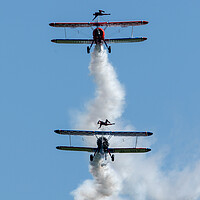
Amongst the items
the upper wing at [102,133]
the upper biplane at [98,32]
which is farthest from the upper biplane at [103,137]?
the upper biplane at [98,32]

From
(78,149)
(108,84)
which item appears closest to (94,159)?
(78,149)

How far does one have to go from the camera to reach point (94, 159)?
8900cm

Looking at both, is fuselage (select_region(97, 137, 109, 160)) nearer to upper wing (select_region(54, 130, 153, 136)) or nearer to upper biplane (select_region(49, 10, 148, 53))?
upper wing (select_region(54, 130, 153, 136))

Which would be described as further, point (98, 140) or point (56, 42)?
point (56, 42)

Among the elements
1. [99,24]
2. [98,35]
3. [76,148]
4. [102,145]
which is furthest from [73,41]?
[102,145]

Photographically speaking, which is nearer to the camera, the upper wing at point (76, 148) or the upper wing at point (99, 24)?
the upper wing at point (76, 148)

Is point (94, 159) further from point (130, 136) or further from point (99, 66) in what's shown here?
point (99, 66)

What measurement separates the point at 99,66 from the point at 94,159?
1013 centimetres

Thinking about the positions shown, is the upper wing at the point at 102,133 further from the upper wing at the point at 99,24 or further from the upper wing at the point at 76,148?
the upper wing at the point at 99,24

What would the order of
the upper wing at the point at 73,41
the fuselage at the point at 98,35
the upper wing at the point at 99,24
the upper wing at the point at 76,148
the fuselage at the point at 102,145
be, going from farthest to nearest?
the upper wing at the point at 73,41 → the upper wing at the point at 99,24 → the fuselage at the point at 98,35 → the upper wing at the point at 76,148 → the fuselage at the point at 102,145

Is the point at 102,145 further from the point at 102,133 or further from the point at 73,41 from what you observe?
the point at 73,41

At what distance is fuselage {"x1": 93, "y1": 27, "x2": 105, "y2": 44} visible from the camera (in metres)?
90.8

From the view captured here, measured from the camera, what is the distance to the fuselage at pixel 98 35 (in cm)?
9081


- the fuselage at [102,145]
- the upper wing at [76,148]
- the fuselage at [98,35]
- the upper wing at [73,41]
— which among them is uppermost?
the upper wing at [73,41]
